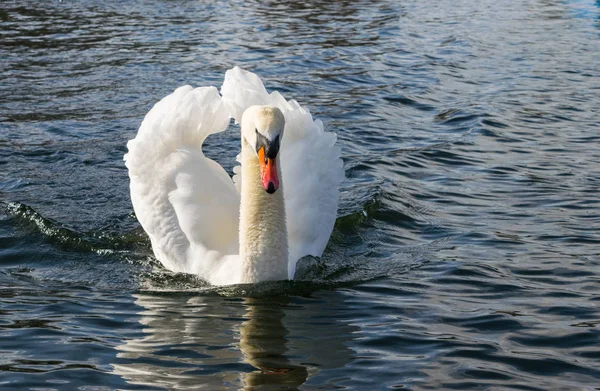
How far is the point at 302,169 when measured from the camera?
8.70m

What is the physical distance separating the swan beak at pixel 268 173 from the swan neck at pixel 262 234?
474 mm

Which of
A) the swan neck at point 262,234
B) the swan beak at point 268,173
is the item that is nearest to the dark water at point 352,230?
the swan neck at point 262,234

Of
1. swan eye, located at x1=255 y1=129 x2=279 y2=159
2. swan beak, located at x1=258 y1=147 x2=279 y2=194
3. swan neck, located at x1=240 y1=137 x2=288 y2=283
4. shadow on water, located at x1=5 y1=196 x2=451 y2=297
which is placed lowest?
shadow on water, located at x1=5 y1=196 x2=451 y2=297

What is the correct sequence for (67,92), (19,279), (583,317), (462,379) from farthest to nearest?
(67,92) < (19,279) < (583,317) < (462,379)

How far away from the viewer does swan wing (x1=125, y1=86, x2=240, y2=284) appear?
27.0ft

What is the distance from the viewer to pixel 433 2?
2588 cm

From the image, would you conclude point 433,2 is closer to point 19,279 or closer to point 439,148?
point 439,148

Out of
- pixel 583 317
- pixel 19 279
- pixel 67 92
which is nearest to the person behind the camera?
pixel 583 317

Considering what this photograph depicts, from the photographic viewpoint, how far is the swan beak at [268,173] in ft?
22.8

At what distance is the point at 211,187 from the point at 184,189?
11.4 inches

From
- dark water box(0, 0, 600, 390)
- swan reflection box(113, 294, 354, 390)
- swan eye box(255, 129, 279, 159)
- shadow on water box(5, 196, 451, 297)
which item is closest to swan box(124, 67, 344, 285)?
shadow on water box(5, 196, 451, 297)

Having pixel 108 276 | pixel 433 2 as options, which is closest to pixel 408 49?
pixel 433 2

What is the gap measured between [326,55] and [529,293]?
11672mm

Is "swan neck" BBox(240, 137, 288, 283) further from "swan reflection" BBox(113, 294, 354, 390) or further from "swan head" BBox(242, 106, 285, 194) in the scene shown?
"swan head" BBox(242, 106, 285, 194)
